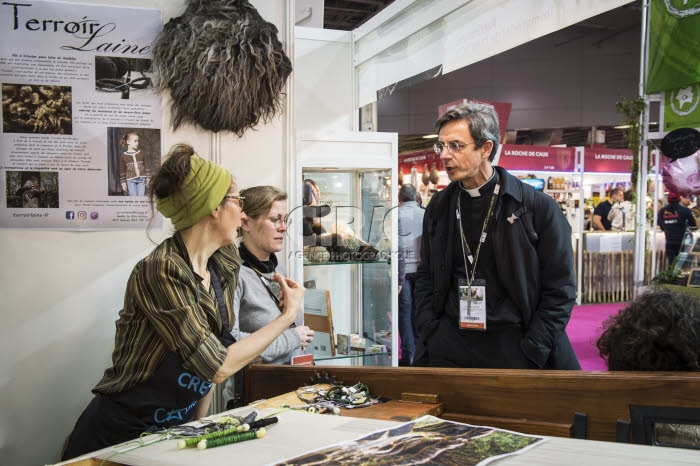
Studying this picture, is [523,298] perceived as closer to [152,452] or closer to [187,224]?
[187,224]

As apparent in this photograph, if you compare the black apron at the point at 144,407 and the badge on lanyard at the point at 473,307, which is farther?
the badge on lanyard at the point at 473,307

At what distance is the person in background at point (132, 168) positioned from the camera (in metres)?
2.59

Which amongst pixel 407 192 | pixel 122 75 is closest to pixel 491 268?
pixel 122 75

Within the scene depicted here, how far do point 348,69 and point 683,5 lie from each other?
2688 mm

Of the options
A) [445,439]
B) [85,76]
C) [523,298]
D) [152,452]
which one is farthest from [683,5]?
[152,452]

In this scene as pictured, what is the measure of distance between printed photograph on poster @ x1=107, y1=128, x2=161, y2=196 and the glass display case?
70 centimetres

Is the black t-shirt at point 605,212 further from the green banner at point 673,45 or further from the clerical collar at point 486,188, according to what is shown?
the clerical collar at point 486,188

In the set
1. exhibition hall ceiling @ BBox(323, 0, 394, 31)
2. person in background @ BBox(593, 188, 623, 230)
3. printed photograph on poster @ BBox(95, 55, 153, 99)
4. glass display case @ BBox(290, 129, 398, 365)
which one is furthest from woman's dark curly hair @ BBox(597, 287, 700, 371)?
person in background @ BBox(593, 188, 623, 230)

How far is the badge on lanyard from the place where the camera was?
2.32m

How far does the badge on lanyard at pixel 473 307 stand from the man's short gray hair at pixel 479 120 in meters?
0.53

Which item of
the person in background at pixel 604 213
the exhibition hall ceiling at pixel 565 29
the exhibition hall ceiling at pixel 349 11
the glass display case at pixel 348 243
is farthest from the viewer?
the person in background at pixel 604 213

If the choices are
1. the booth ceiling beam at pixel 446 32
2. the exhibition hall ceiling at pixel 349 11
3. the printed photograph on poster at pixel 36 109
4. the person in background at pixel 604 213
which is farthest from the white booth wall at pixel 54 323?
the person in background at pixel 604 213

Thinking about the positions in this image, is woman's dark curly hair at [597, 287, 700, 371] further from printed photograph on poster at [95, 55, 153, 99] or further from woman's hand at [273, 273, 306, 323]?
printed photograph on poster at [95, 55, 153, 99]

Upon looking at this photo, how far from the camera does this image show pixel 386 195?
3404 mm
